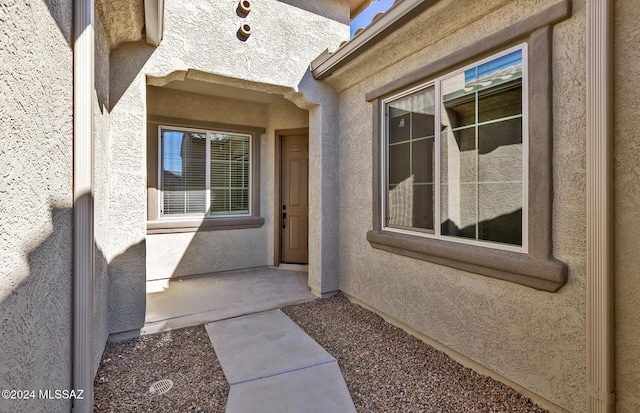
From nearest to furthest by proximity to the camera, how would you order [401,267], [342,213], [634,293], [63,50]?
[63,50]
[634,293]
[401,267]
[342,213]

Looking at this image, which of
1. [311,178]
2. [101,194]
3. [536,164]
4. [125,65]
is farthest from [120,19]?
[536,164]

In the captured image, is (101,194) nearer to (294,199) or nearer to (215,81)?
(215,81)

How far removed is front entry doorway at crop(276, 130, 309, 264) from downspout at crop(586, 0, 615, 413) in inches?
202

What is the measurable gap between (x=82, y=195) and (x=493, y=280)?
3.28 metres

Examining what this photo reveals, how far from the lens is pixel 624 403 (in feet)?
6.52

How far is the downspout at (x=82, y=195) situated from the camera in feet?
6.35

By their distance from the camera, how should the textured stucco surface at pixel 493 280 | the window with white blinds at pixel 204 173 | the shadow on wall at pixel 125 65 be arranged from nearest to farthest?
the textured stucco surface at pixel 493 280 → the shadow on wall at pixel 125 65 → the window with white blinds at pixel 204 173

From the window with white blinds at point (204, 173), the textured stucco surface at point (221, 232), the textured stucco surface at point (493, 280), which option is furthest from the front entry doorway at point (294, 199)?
the textured stucco surface at point (493, 280)

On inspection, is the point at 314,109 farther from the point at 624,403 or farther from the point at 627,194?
the point at 624,403

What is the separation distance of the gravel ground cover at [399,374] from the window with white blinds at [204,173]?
3.36m

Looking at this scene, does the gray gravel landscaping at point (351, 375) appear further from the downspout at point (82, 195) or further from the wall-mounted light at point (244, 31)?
the wall-mounted light at point (244, 31)

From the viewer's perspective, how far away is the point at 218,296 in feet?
16.5

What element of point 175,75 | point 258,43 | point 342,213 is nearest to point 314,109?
point 258,43

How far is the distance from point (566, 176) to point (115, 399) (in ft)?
13.2
